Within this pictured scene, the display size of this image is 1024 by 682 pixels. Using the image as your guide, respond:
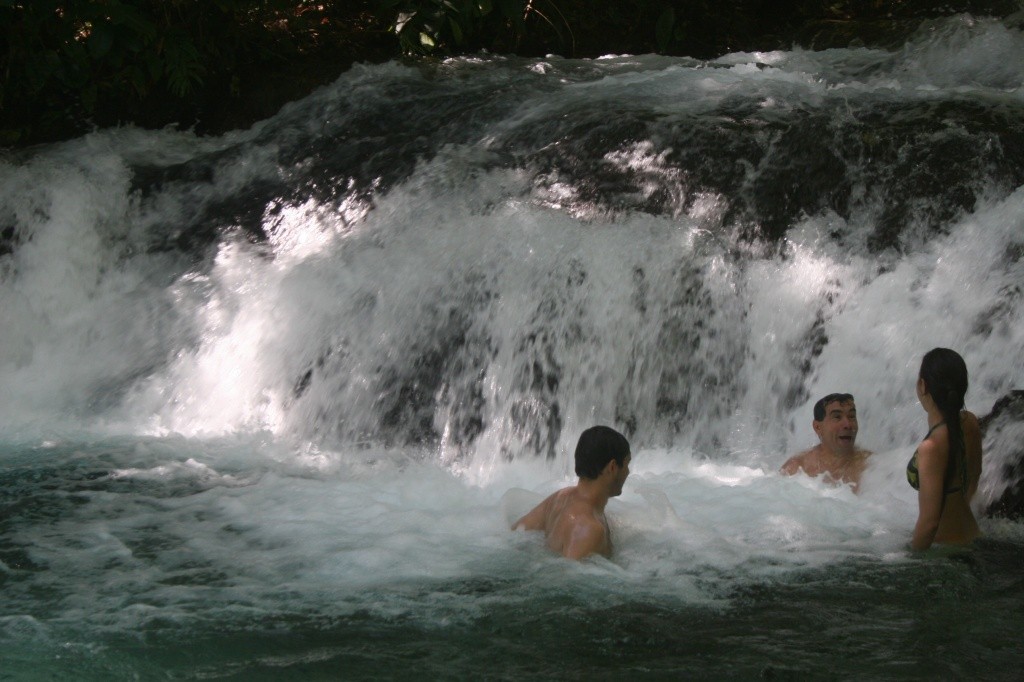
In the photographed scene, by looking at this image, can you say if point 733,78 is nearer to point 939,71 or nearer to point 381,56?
point 939,71

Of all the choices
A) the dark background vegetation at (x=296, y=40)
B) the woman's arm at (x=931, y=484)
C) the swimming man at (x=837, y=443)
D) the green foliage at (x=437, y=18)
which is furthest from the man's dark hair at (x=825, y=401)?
the green foliage at (x=437, y=18)

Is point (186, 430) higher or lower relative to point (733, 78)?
lower

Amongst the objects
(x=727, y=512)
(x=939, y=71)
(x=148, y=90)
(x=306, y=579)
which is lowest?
(x=306, y=579)

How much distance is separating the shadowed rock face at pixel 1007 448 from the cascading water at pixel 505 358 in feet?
0.15

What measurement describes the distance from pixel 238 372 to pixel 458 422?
150 centimetres

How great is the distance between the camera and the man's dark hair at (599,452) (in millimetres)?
4820

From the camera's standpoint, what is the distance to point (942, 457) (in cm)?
470

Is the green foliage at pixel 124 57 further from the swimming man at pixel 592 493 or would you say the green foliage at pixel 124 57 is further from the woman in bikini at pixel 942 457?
the woman in bikini at pixel 942 457

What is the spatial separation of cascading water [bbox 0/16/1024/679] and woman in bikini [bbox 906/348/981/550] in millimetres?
139

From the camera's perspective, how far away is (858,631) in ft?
13.6

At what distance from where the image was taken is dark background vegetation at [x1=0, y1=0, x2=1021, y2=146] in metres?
9.66

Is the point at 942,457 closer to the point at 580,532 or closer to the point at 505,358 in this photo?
the point at 580,532

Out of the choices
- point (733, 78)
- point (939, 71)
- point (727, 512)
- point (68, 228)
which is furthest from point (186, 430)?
point (939, 71)

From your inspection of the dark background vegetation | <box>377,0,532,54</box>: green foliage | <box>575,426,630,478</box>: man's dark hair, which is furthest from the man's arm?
<box>377,0,532,54</box>: green foliage
